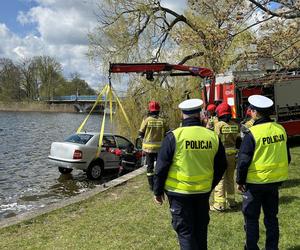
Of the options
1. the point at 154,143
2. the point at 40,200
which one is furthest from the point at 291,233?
the point at 40,200

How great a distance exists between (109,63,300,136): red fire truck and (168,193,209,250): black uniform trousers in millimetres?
8825

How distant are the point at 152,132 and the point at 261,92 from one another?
8.95m

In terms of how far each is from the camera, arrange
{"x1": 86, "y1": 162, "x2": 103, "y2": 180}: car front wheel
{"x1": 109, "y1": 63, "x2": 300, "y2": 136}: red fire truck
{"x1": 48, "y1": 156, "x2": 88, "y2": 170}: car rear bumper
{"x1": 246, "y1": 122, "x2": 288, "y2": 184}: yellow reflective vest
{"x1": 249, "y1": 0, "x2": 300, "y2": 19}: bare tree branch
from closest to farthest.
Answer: {"x1": 246, "y1": 122, "x2": 288, "y2": 184}: yellow reflective vest, {"x1": 249, "y1": 0, "x2": 300, "y2": 19}: bare tree branch, {"x1": 109, "y1": 63, "x2": 300, "y2": 136}: red fire truck, {"x1": 48, "y1": 156, "x2": 88, "y2": 170}: car rear bumper, {"x1": 86, "y1": 162, "x2": 103, "y2": 180}: car front wheel

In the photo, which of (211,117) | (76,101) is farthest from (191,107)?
(76,101)

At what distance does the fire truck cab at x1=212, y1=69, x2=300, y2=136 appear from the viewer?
16969 mm

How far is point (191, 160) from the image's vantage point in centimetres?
474

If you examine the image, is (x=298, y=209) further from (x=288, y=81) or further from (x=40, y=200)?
(x=288, y=81)

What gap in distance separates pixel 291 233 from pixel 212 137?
2642mm

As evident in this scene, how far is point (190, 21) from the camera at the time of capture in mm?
21656

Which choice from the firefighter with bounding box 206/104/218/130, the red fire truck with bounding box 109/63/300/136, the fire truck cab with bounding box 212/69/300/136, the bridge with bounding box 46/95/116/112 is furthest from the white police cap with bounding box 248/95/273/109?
the bridge with bounding box 46/95/116/112

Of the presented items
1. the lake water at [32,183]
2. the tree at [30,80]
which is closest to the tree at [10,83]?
the tree at [30,80]

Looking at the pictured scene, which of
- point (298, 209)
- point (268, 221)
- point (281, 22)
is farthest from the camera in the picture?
point (281, 22)

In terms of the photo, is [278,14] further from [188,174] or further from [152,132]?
[188,174]

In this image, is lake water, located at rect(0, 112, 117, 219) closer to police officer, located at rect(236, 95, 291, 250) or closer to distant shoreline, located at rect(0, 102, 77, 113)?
police officer, located at rect(236, 95, 291, 250)
